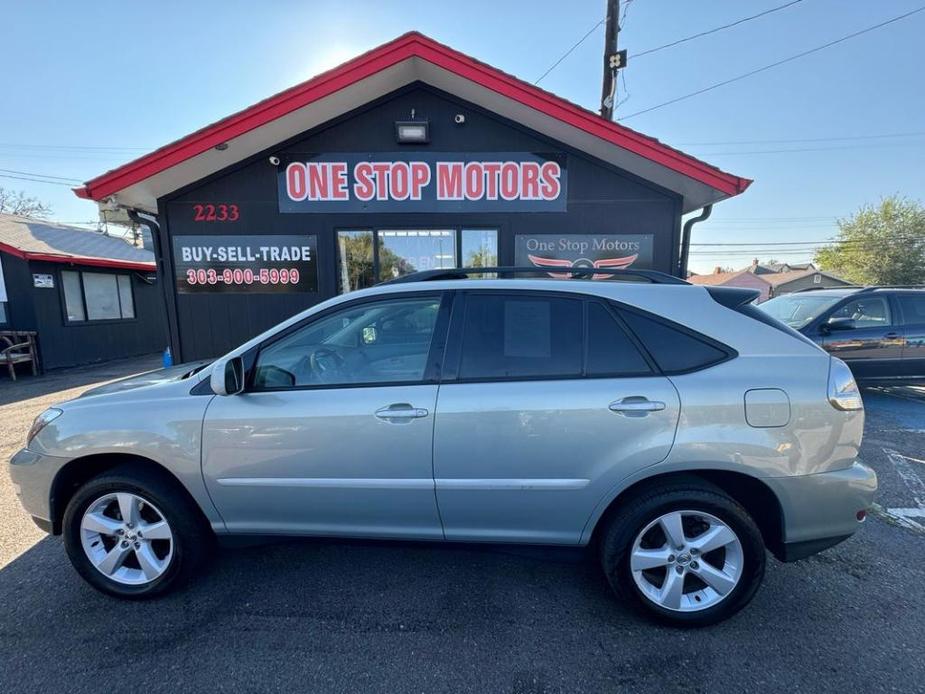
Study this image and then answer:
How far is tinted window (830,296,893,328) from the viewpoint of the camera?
6.31 meters

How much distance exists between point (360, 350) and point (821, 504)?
8.32ft

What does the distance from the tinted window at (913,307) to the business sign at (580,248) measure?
402cm

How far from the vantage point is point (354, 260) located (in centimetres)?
598

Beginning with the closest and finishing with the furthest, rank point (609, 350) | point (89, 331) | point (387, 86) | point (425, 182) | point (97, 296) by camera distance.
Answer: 1. point (609, 350)
2. point (387, 86)
3. point (425, 182)
4. point (89, 331)
5. point (97, 296)

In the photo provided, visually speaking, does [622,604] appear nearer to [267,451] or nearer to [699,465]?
[699,465]

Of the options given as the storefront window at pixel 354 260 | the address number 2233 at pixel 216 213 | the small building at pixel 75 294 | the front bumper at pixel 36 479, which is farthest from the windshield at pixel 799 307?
the small building at pixel 75 294

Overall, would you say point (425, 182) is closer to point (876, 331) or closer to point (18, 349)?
point (876, 331)

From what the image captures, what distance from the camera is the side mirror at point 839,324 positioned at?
6.22m

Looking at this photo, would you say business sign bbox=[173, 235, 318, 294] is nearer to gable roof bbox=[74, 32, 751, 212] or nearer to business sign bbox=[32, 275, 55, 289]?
gable roof bbox=[74, 32, 751, 212]

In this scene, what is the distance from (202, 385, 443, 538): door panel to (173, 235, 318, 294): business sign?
3.97m

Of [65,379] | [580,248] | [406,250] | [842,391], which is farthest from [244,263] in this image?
[65,379]

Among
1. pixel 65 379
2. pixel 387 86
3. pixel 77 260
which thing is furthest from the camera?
pixel 77 260

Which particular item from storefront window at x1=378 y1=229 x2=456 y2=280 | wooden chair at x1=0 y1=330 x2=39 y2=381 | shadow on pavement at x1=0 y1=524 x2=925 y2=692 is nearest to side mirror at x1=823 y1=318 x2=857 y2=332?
shadow on pavement at x1=0 y1=524 x2=925 y2=692

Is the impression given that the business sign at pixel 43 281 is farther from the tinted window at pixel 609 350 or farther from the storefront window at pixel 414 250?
the tinted window at pixel 609 350
